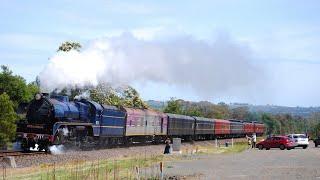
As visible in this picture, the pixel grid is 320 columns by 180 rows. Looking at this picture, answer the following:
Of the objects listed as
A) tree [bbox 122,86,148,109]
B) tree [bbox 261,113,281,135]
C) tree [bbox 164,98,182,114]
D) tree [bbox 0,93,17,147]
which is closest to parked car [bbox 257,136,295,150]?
tree [bbox 0,93,17,147]

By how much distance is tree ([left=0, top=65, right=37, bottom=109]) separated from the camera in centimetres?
5788

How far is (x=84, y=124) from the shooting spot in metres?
35.1

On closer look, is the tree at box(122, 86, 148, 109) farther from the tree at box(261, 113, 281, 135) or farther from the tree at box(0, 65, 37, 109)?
the tree at box(261, 113, 281, 135)

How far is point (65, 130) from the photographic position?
33.0 metres

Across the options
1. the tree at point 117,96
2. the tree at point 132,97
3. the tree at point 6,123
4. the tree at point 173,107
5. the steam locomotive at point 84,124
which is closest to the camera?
the steam locomotive at point 84,124

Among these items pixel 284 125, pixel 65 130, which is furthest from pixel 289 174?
pixel 284 125

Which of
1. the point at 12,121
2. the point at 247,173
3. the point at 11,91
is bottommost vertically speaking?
the point at 247,173

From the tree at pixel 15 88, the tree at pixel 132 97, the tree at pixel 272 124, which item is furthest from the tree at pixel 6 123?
the tree at pixel 272 124

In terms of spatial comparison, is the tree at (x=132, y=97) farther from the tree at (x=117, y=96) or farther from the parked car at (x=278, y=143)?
the parked car at (x=278, y=143)

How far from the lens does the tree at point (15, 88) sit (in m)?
57.9

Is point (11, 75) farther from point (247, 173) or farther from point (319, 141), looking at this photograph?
point (247, 173)

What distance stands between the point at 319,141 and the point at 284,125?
117024 millimetres

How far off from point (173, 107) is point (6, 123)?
68.5 metres

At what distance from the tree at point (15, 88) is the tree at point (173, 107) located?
163 ft
